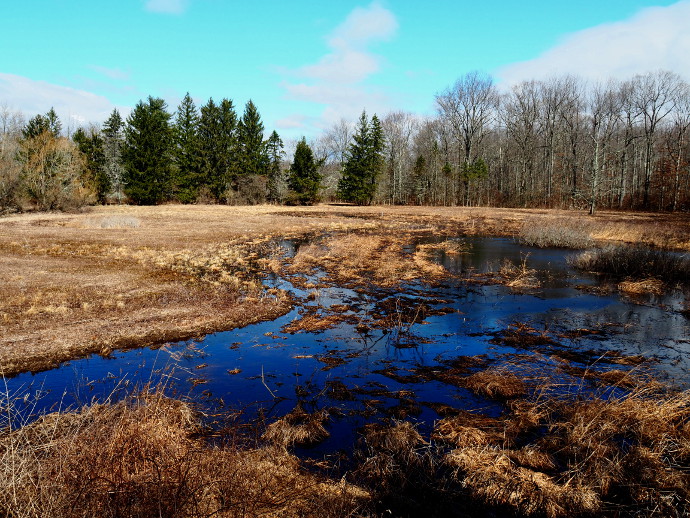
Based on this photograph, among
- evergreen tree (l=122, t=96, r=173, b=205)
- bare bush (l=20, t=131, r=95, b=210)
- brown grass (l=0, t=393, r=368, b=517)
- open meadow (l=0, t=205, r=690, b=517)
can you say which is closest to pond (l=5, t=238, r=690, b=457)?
open meadow (l=0, t=205, r=690, b=517)

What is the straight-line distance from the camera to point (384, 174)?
60.1 meters

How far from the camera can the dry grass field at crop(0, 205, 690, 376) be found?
366 inches

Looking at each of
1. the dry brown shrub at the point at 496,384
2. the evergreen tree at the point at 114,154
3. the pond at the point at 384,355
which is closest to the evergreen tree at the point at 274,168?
the evergreen tree at the point at 114,154

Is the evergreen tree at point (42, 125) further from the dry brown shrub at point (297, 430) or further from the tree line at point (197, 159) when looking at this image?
the dry brown shrub at point (297, 430)

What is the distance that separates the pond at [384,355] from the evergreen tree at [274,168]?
44766mm

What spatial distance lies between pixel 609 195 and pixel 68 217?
57744 mm

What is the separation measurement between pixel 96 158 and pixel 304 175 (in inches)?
1007

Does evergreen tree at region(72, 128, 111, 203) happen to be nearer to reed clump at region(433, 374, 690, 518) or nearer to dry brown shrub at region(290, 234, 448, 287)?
dry brown shrub at region(290, 234, 448, 287)

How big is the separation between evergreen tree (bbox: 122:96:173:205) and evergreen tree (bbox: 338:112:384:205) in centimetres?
2425

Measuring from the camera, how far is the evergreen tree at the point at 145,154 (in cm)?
4844

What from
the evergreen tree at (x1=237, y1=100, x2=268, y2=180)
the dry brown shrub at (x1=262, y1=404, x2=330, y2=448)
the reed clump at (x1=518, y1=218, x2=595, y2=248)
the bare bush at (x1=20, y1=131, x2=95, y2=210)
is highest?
the evergreen tree at (x1=237, y1=100, x2=268, y2=180)

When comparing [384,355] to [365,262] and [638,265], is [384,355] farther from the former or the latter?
[638,265]

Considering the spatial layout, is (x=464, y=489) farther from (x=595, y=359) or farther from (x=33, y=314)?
(x=33, y=314)

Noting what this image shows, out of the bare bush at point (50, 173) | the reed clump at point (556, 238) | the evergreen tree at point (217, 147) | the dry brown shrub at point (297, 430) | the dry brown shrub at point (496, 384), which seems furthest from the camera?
the evergreen tree at point (217, 147)
